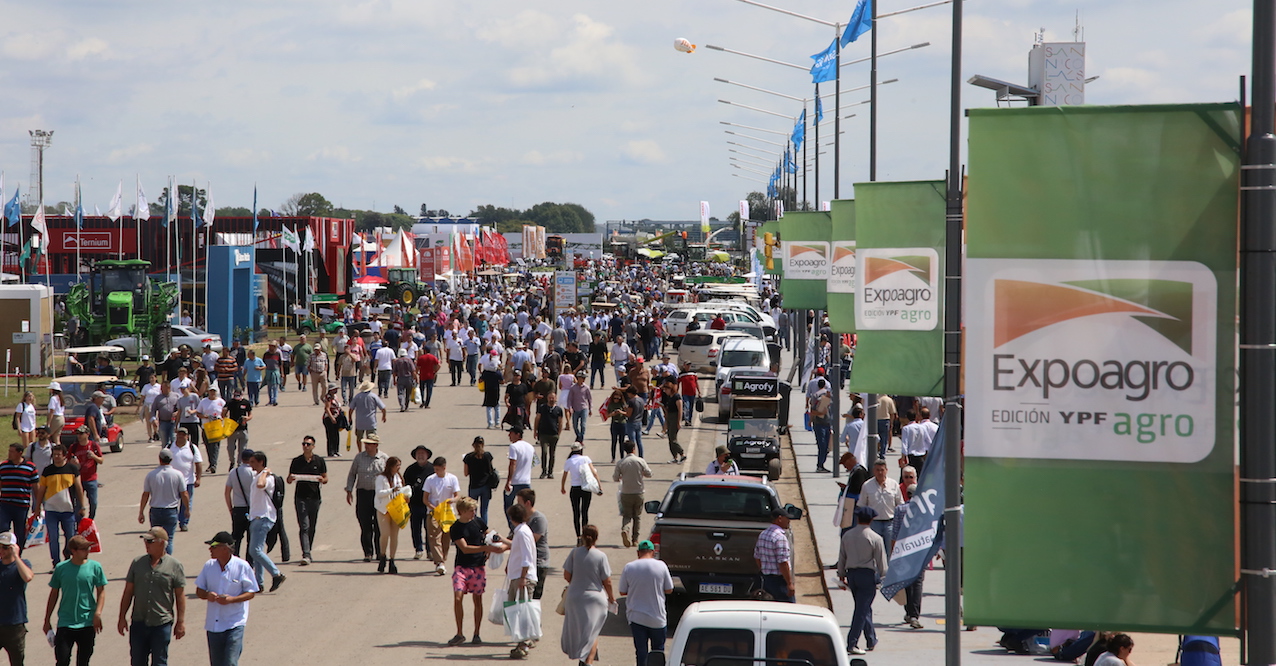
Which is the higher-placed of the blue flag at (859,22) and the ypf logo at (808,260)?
the blue flag at (859,22)

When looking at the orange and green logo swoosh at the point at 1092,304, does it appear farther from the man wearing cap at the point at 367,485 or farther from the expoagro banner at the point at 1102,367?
the man wearing cap at the point at 367,485

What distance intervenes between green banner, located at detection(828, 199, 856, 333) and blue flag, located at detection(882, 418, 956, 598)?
8191 mm

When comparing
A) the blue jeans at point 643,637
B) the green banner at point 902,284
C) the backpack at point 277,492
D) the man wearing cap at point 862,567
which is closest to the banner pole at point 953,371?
the man wearing cap at point 862,567

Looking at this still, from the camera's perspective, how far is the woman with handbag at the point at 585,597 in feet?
37.4

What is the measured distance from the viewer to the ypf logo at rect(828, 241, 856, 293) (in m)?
19.0

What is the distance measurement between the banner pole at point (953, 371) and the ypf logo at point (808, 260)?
12475 millimetres

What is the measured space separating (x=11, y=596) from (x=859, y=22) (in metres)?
16.6

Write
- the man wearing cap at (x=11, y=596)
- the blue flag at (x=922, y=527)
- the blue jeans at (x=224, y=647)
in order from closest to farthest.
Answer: the blue flag at (x=922, y=527)
the blue jeans at (x=224, y=647)
the man wearing cap at (x=11, y=596)

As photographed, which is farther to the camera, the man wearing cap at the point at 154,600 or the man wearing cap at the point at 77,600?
the man wearing cap at the point at 77,600

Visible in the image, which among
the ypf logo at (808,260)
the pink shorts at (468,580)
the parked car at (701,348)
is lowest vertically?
the pink shorts at (468,580)

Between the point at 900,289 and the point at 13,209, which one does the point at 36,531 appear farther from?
the point at 13,209

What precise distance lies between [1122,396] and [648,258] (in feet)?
474

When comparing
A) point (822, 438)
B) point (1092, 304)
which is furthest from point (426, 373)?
point (1092, 304)

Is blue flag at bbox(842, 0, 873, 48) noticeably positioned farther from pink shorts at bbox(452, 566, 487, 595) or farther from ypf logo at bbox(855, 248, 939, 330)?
pink shorts at bbox(452, 566, 487, 595)
